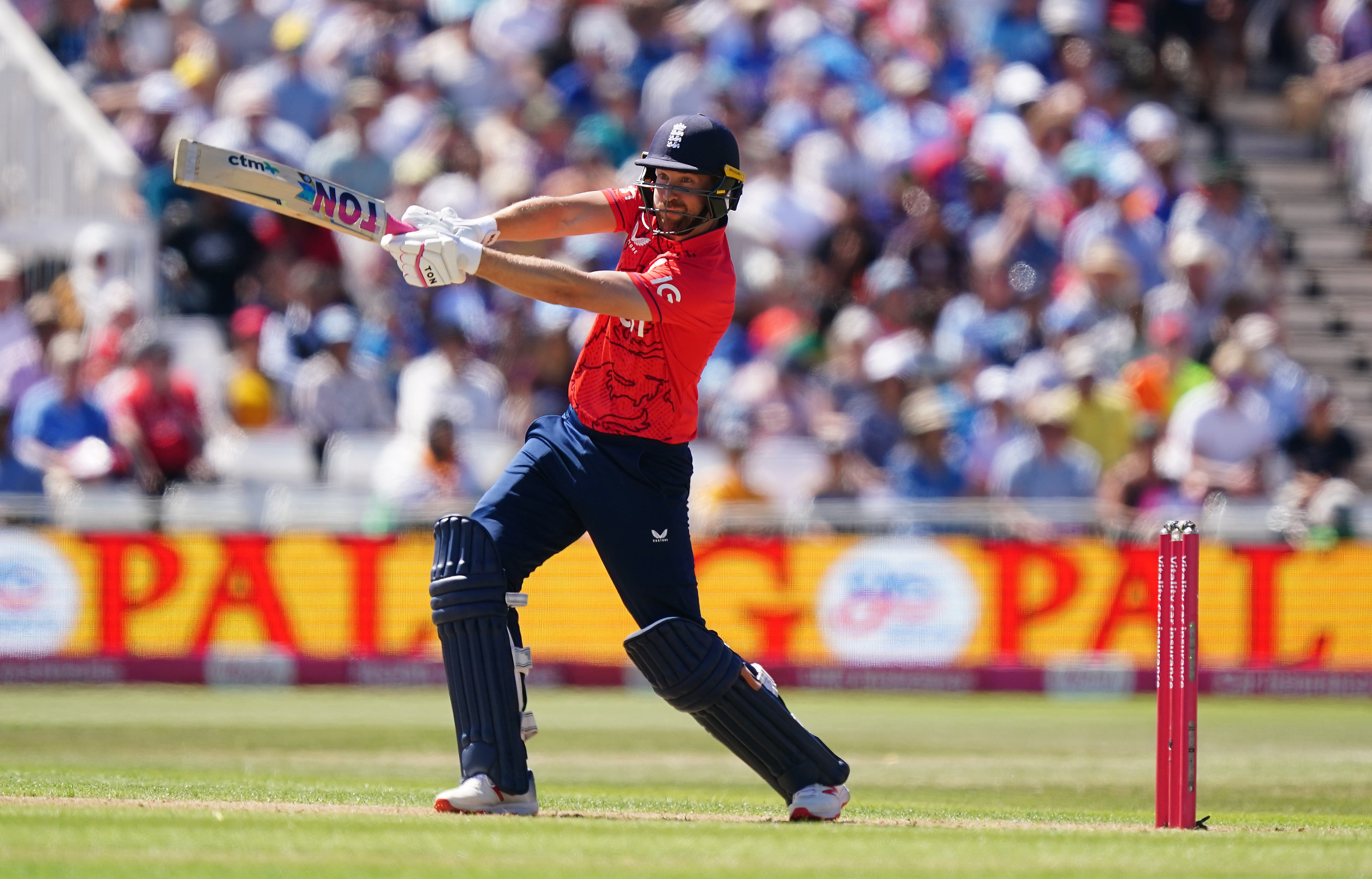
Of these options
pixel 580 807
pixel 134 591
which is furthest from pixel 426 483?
pixel 580 807

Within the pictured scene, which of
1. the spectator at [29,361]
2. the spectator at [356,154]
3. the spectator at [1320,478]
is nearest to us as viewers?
the spectator at [1320,478]

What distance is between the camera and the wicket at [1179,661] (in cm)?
636

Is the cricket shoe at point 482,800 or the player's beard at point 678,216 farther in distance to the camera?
the player's beard at point 678,216

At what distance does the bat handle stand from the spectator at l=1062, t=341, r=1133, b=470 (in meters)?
8.77

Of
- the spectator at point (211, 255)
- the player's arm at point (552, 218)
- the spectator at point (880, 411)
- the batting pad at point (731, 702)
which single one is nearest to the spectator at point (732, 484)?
the spectator at point (880, 411)

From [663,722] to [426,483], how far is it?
2.73 meters

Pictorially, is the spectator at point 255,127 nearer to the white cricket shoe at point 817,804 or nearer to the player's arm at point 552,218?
the player's arm at point 552,218

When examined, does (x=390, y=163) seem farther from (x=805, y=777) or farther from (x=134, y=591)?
(x=805, y=777)

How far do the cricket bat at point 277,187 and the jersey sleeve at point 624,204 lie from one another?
83cm

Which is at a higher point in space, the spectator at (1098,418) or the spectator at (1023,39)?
the spectator at (1023,39)

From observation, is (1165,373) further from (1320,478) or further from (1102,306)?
(1320,478)

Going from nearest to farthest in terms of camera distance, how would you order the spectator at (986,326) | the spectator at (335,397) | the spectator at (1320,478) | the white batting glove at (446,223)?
the white batting glove at (446,223) < the spectator at (1320,478) < the spectator at (335,397) < the spectator at (986,326)

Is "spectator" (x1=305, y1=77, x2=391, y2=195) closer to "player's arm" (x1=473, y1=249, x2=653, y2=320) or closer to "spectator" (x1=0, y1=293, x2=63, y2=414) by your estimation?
"spectator" (x1=0, y1=293, x2=63, y2=414)

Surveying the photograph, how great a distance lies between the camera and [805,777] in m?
6.76
